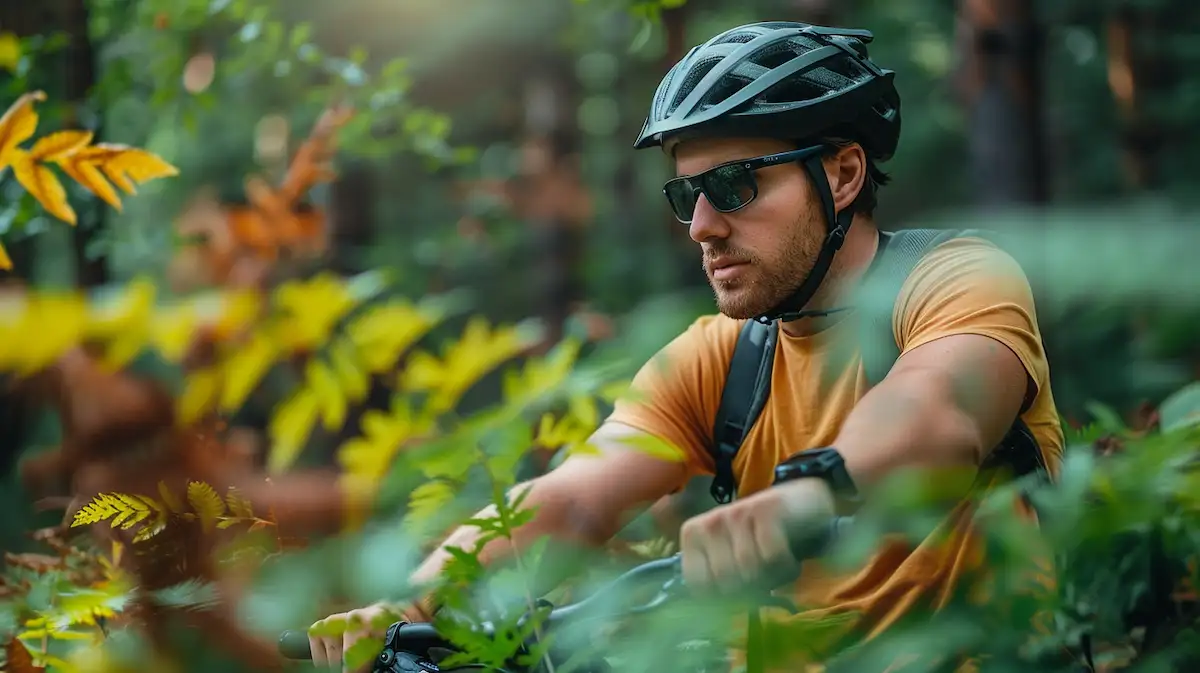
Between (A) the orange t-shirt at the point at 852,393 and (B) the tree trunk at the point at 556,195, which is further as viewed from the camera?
(B) the tree trunk at the point at 556,195

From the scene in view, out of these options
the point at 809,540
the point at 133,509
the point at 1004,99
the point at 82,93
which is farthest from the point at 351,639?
the point at 1004,99

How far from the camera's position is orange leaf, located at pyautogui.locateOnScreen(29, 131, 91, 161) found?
2508 millimetres

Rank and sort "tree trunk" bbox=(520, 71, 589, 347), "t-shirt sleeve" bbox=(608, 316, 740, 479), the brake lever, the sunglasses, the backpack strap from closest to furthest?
the brake lever
the backpack strap
the sunglasses
"t-shirt sleeve" bbox=(608, 316, 740, 479)
"tree trunk" bbox=(520, 71, 589, 347)

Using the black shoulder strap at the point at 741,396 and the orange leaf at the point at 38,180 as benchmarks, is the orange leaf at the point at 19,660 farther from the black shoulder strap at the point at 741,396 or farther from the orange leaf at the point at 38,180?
the black shoulder strap at the point at 741,396

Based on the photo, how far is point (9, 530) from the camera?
3.80 meters

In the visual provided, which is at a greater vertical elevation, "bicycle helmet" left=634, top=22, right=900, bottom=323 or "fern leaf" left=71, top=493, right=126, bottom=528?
"bicycle helmet" left=634, top=22, right=900, bottom=323

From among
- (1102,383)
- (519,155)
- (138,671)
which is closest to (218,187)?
(519,155)

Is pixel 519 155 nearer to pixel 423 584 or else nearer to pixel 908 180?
pixel 908 180

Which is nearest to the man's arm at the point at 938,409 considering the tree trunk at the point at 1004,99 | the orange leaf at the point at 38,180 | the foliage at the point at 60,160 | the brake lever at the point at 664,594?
the brake lever at the point at 664,594

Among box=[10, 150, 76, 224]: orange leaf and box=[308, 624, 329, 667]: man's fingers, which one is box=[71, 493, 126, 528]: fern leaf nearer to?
box=[308, 624, 329, 667]: man's fingers

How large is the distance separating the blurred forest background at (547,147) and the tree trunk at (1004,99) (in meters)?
0.01

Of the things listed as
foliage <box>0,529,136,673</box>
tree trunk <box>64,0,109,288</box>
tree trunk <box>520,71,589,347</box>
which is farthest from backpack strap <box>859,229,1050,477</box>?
tree trunk <box>520,71,589,347</box>

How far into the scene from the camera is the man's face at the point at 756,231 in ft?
7.20

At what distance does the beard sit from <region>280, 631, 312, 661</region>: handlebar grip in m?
1.04
